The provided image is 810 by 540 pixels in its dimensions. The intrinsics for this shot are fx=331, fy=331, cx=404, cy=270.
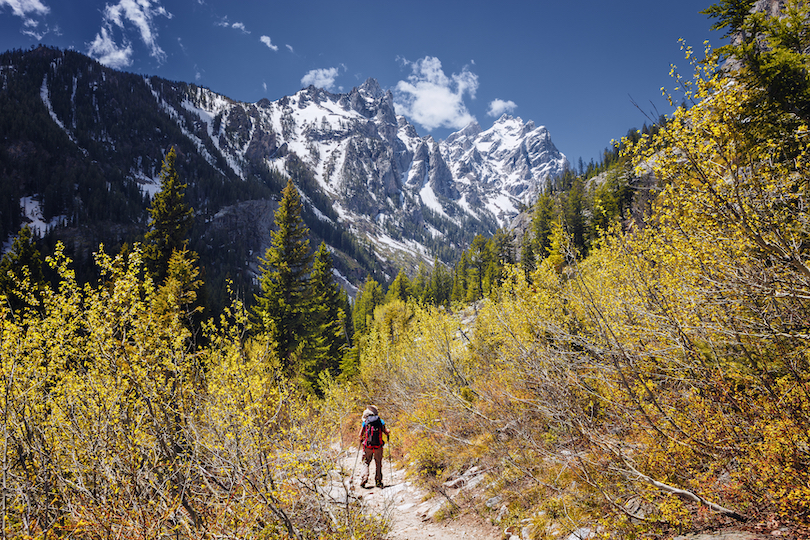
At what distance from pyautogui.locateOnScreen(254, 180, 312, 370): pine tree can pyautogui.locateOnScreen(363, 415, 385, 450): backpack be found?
11.7 m

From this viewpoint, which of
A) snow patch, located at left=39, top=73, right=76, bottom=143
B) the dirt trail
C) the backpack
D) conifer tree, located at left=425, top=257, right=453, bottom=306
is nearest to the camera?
the dirt trail

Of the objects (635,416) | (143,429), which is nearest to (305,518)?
(143,429)

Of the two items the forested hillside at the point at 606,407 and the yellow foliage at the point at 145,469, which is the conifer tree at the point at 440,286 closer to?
the forested hillside at the point at 606,407

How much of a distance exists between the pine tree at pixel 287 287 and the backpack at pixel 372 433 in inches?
461

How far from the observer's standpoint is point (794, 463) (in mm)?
3566

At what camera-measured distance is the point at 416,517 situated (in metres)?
7.05

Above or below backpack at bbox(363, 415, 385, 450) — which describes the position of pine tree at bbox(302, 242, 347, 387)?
above

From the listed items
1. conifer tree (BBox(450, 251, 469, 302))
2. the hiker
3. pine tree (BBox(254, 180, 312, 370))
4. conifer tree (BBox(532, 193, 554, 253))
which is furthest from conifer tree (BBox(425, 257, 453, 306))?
the hiker

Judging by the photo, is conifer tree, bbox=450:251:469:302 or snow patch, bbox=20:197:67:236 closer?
conifer tree, bbox=450:251:469:302

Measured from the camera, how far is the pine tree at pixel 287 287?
19250 millimetres

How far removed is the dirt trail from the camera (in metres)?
5.99

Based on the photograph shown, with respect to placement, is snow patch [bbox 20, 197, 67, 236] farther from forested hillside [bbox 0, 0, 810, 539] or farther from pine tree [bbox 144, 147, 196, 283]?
forested hillside [bbox 0, 0, 810, 539]

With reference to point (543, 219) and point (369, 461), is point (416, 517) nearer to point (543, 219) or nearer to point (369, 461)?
point (369, 461)

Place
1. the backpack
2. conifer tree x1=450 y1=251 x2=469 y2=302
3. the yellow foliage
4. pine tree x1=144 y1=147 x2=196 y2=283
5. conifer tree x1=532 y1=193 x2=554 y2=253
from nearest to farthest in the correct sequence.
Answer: the yellow foliage, the backpack, pine tree x1=144 y1=147 x2=196 y2=283, conifer tree x1=532 y1=193 x2=554 y2=253, conifer tree x1=450 y1=251 x2=469 y2=302
